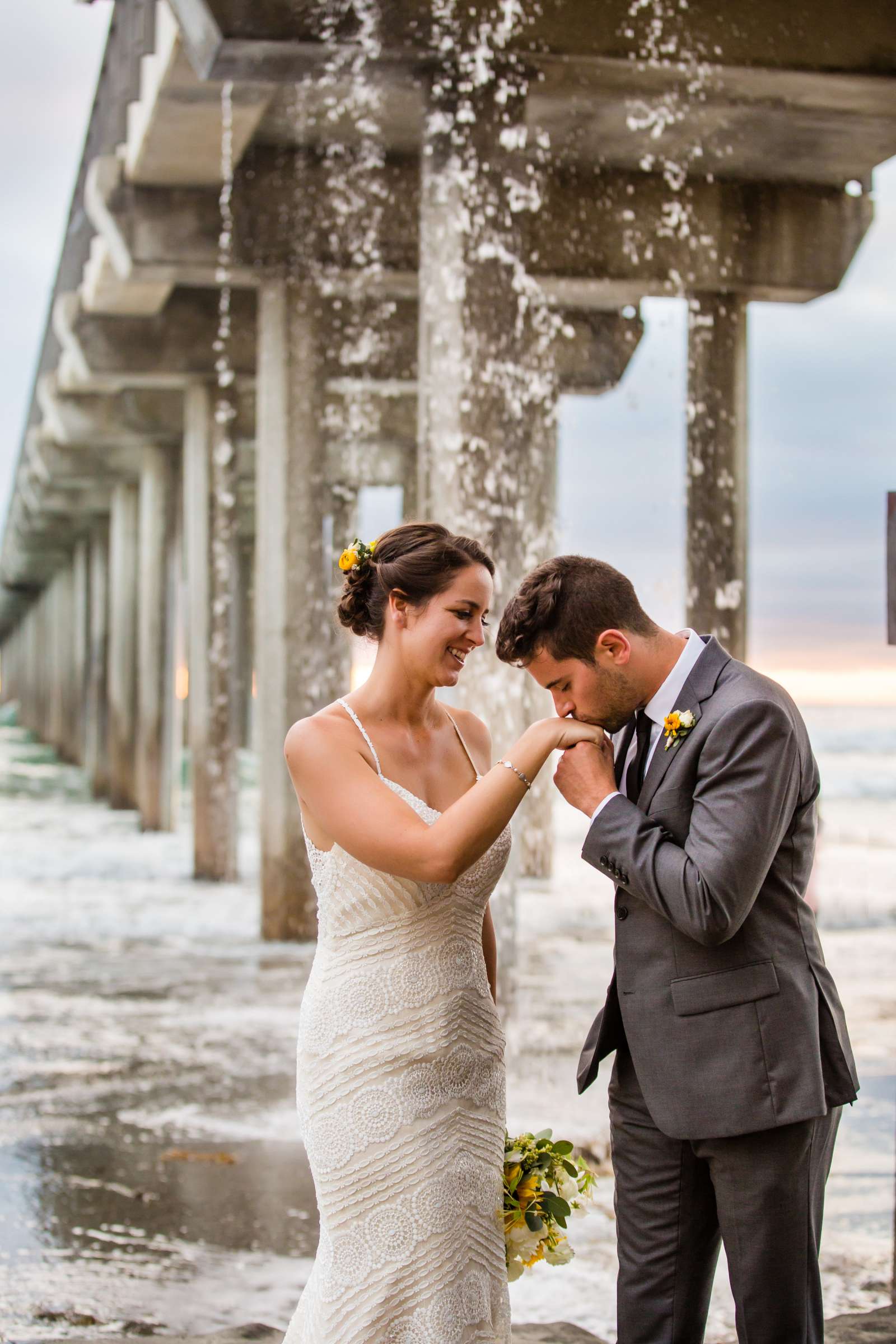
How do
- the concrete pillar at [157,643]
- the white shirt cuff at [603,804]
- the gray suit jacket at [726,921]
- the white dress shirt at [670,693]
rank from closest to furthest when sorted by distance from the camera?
the gray suit jacket at [726,921] → the white shirt cuff at [603,804] → the white dress shirt at [670,693] → the concrete pillar at [157,643]

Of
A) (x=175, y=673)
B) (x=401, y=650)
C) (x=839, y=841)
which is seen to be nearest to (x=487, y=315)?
(x=401, y=650)

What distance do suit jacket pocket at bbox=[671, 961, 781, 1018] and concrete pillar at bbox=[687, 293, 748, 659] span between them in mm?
11474

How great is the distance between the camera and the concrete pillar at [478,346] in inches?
321

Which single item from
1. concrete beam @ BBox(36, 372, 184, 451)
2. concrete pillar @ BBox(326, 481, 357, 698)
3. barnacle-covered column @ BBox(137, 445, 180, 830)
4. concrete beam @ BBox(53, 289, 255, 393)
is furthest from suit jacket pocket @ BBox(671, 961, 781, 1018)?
barnacle-covered column @ BBox(137, 445, 180, 830)

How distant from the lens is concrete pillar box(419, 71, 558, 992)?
26.7 feet

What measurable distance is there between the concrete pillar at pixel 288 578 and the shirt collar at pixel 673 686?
9084 millimetres

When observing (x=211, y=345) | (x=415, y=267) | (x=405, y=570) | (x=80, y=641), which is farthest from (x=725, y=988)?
(x=80, y=641)

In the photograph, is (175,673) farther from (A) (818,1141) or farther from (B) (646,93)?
(A) (818,1141)

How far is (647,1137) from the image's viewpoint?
287cm

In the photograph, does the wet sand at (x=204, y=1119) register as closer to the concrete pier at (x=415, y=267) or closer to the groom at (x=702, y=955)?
the concrete pier at (x=415, y=267)

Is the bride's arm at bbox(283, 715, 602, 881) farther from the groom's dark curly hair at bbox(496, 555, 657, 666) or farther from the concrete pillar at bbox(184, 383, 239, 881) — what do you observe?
the concrete pillar at bbox(184, 383, 239, 881)

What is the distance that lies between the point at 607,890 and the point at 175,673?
Result: 9243 mm

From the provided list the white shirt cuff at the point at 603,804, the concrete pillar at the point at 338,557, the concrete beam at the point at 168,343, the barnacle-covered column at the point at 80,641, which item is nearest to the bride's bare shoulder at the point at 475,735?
the white shirt cuff at the point at 603,804

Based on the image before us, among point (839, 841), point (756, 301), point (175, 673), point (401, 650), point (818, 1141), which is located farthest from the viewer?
point (839, 841)
